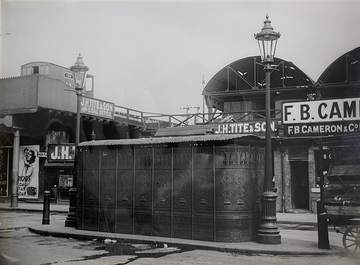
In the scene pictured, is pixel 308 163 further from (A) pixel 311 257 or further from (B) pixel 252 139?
(A) pixel 311 257

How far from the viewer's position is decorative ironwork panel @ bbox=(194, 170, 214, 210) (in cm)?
1248

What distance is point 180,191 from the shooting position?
13016 millimetres

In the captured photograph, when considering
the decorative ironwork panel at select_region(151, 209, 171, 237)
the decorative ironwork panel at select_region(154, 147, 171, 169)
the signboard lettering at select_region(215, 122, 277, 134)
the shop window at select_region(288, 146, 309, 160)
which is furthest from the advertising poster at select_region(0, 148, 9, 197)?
the decorative ironwork panel at select_region(151, 209, 171, 237)

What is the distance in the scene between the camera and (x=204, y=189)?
12.6 metres

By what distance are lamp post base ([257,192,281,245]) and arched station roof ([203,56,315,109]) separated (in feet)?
48.6

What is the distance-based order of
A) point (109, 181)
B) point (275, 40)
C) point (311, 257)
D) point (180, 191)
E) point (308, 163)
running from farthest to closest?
point (308, 163) → point (109, 181) → point (180, 191) → point (275, 40) → point (311, 257)

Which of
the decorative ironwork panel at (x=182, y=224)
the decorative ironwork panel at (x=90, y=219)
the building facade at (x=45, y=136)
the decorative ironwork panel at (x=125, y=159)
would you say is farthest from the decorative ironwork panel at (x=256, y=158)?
the building facade at (x=45, y=136)

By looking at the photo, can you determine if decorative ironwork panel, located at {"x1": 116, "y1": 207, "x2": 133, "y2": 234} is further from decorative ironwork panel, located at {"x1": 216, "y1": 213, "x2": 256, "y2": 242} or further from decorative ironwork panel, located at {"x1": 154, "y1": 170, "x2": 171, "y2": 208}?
decorative ironwork panel, located at {"x1": 216, "y1": 213, "x2": 256, "y2": 242}

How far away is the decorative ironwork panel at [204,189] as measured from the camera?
12477 mm

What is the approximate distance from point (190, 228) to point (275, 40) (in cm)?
569

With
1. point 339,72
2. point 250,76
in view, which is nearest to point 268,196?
point 339,72

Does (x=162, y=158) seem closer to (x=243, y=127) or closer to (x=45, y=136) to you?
(x=243, y=127)

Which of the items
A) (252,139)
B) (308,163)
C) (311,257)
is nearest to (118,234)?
(252,139)

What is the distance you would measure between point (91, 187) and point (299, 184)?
41.0 feet
